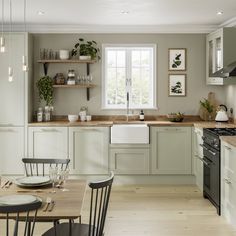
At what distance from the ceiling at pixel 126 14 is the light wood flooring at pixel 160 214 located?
7.84ft

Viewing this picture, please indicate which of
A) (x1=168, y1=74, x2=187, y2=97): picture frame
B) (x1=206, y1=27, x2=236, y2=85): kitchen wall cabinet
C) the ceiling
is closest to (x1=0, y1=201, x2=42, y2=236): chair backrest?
the ceiling

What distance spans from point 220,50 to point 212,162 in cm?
178

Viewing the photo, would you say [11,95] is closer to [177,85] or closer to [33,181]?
[177,85]

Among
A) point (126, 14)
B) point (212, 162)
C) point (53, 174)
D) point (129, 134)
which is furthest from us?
point (129, 134)

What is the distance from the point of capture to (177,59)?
7203mm

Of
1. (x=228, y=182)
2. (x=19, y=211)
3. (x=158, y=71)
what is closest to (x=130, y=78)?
(x=158, y=71)

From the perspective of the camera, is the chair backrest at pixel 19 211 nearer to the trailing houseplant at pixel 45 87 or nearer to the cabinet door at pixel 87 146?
the cabinet door at pixel 87 146

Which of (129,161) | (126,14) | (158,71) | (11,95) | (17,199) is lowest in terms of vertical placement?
(129,161)

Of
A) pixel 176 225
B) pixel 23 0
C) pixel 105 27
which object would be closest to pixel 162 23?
pixel 105 27

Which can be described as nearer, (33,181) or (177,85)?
(33,181)

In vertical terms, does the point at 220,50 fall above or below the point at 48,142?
above

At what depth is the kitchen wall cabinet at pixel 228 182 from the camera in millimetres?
4570

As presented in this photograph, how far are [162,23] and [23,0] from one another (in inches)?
96.1

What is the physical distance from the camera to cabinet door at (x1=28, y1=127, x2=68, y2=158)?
6.69 metres
